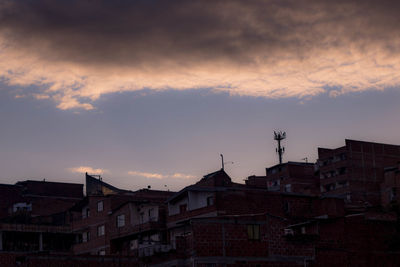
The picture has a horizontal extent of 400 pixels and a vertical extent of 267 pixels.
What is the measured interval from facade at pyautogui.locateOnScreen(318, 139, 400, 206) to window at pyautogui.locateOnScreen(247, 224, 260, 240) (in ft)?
173

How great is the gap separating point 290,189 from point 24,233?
162ft

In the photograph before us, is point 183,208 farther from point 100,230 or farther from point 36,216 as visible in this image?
point 36,216

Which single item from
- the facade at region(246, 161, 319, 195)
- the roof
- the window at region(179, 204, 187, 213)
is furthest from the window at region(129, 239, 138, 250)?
the facade at region(246, 161, 319, 195)

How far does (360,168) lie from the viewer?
342 ft

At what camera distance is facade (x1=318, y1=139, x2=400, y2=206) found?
103 m

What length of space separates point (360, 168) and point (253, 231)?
5713 cm

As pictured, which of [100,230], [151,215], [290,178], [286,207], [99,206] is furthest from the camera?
[290,178]

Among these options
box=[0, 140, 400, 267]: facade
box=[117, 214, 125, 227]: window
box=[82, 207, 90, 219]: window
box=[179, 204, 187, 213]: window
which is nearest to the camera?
box=[0, 140, 400, 267]: facade

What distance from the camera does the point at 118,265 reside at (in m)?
53.8

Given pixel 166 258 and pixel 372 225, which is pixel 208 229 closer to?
pixel 166 258

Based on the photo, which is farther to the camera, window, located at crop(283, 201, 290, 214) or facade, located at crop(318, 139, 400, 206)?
facade, located at crop(318, 139, 400, 206)

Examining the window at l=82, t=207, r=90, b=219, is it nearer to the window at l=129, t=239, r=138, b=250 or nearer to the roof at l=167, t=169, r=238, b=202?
the window at l=129, t=239, r=138, b=250

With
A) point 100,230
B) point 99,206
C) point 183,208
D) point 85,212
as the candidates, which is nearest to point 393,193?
point 183,208

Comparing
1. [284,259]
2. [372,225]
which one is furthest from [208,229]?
[372,225]
